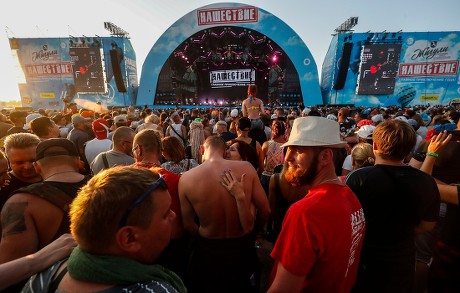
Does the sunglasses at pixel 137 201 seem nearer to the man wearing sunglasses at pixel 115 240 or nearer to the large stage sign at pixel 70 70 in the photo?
the man wearing sunglasses at pixel 115 240

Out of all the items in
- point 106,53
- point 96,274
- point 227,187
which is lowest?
point 227,187

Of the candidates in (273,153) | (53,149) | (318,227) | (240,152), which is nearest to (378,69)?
(273,153)

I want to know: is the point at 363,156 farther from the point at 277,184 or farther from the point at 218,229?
the point at 218,229

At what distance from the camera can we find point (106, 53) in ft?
74.4

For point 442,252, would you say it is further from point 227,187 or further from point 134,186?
point 134,186

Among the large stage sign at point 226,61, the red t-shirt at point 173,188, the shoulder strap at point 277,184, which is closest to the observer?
the red t-shirt at point 173,188

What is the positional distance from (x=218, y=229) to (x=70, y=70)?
2825 centimetres

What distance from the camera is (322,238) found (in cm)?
120

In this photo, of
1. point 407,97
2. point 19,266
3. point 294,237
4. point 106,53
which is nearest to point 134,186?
point 19,266

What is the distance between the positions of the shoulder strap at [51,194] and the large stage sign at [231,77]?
25796 millimetres

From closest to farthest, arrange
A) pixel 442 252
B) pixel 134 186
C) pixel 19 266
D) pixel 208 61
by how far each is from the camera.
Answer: pixel 134 186 → pixel 19 266 → pixel 442 252 → pixel 208 61

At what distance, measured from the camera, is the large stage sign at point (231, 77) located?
84.8 ft

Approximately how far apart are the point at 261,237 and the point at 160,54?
21822 millimetres

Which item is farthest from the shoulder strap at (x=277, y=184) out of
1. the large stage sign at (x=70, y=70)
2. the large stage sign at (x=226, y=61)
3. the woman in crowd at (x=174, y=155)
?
the large stage sign at (x=70, y=70)
